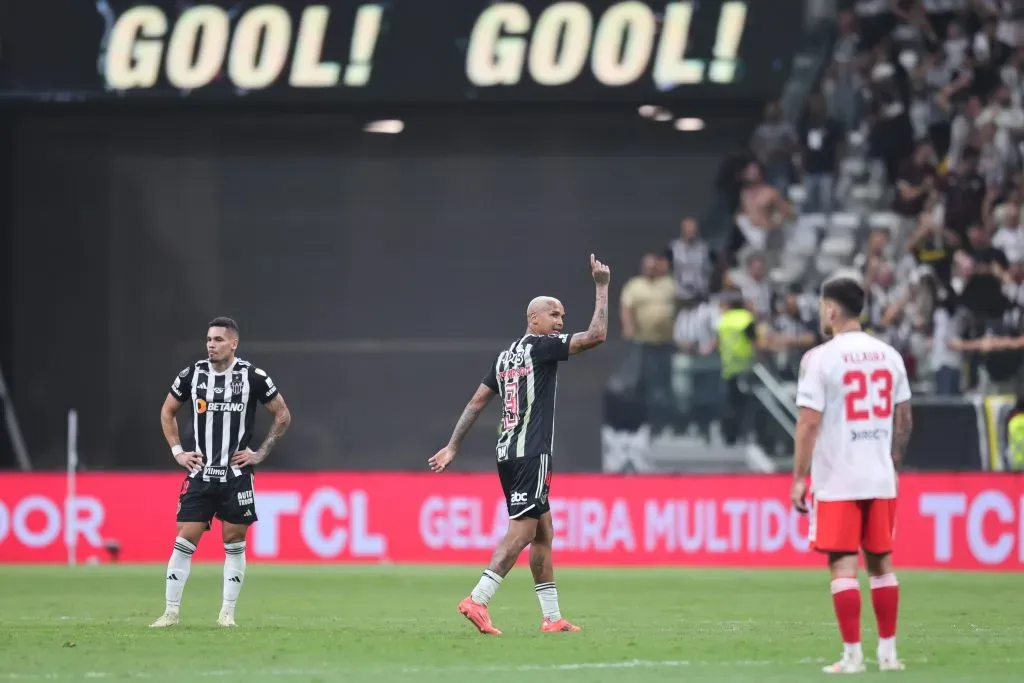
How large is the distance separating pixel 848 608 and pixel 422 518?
473 inches

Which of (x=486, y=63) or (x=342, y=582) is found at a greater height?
(x=486, y=63)

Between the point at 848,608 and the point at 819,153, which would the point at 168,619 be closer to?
the point at 848,608

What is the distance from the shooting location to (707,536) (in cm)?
2006

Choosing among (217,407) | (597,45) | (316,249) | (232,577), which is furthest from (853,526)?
(316,249)

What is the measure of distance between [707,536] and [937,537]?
8.23 ft

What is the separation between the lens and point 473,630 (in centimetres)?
1156

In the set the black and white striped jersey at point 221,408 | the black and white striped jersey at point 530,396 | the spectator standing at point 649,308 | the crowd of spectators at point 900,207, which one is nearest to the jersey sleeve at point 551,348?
the black and white striped jersey at point 530,396

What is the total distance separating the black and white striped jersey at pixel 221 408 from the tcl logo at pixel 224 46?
1182 centimetres

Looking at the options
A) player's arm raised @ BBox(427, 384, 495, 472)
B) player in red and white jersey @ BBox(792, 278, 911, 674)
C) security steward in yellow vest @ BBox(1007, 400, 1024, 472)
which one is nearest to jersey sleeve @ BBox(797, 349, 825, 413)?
player in red and white jersey @ BBox(792, 278, 911, 674)

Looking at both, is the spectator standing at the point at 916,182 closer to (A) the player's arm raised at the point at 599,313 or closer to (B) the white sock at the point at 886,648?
(A) the player's arm raised at the point at 599,313

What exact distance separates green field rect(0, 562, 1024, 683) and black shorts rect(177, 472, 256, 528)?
732mm

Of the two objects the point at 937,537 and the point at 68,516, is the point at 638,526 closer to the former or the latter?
the point at 937,537

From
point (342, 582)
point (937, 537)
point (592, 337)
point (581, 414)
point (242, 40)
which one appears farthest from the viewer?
point (581, 414)

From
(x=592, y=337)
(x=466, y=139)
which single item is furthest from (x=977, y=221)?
(x=592, y=337)
